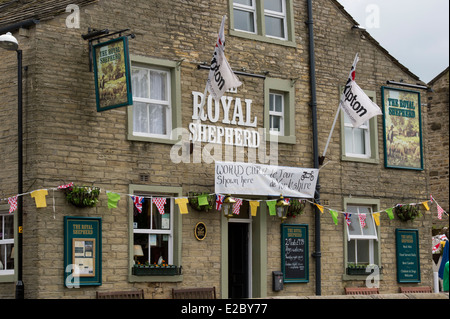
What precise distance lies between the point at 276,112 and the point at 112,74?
517 cm

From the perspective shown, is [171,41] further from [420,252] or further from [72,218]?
[420,252]

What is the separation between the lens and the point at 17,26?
18.2 m

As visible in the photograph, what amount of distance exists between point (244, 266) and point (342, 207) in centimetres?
303

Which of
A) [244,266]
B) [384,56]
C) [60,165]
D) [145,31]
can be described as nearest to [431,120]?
[384,56]

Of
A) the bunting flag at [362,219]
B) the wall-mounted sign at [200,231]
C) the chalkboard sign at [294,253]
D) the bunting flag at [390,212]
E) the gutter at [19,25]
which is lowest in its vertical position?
the chalkboard sign at [294,253]

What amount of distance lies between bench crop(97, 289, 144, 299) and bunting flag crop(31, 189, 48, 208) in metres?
2.17

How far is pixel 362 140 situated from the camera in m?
23.3

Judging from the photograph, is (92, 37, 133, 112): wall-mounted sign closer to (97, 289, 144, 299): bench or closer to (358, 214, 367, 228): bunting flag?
(97, 289, 144, 299): bench

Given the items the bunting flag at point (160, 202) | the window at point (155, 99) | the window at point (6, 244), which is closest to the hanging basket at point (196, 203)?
the bunting flag at point (160, 202)

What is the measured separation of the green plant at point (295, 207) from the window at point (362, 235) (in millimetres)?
1636

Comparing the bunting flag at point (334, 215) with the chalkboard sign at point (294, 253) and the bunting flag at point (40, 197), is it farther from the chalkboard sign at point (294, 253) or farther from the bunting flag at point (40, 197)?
the bunting flag at point (40, 197)

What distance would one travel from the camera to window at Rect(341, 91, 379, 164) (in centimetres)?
2294

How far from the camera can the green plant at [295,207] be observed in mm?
20922

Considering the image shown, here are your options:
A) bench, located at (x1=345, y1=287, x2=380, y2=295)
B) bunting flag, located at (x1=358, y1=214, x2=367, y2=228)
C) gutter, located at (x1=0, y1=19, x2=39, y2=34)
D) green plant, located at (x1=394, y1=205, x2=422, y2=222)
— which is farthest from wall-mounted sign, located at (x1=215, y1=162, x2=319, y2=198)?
gutter, located at (x1=0, y1=19, x2=39, y2=34)
